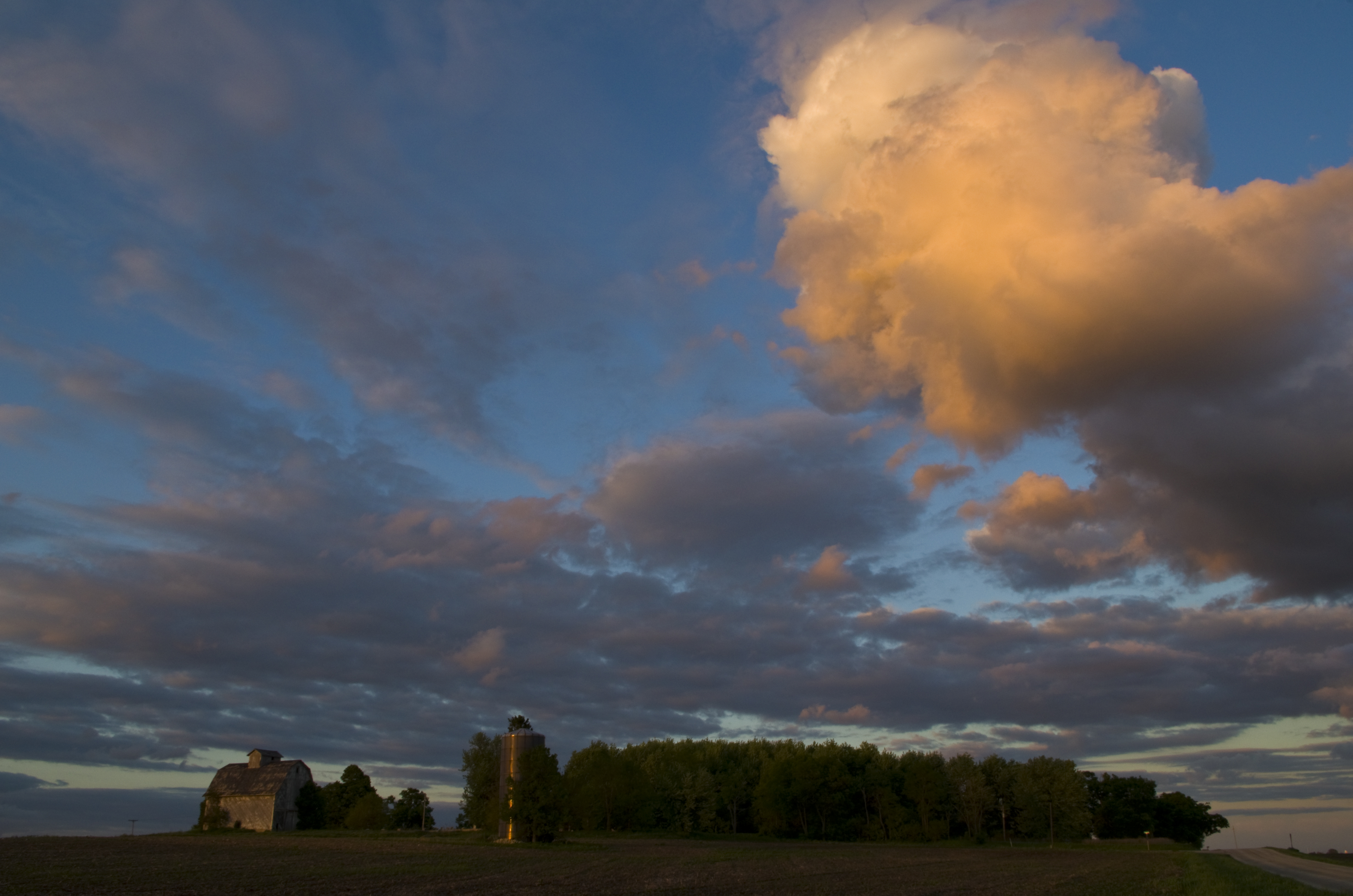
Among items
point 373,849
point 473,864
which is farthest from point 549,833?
point 473,864

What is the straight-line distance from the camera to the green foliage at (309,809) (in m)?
122

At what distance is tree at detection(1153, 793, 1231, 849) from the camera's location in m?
178

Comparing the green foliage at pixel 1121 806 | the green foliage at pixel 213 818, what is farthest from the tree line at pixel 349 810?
the green foliage at pixel 1121 806

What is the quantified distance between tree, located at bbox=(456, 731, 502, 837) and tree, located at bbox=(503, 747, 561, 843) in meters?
19.5

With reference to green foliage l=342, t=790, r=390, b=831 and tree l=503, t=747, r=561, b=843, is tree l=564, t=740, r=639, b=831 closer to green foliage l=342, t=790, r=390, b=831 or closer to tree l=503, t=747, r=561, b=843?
green foliage l=342, t=790, r=390, b=831

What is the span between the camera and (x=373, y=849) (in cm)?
6931

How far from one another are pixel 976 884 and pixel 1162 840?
133m

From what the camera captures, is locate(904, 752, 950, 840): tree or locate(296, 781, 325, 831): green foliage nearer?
locate(296, 781, 325, 831): green foliage

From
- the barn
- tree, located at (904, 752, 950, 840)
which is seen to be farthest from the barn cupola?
tree, located at (904, 752, 950, 840)

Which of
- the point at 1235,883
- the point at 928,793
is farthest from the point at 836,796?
the point at 1235,883

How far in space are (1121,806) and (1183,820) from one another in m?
22.8

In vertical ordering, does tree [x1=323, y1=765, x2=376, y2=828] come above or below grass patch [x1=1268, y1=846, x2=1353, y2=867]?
above

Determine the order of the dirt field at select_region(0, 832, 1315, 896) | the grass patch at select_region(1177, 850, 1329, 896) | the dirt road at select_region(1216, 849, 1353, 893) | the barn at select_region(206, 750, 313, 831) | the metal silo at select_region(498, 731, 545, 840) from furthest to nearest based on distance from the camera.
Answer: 1. the barn at select_region(206, 750, 313, 831)
2. the metal silo at select_region(498, 731, 545, 840)
3. the dirt road at select_region(1216, 849, 1353, 893)
4. the grass patch at select_region(1177, 850, 1329, 896)
5. the dirt field at select_region(0, 832, 1315, 896)

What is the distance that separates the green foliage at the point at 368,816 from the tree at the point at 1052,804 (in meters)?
97.1
